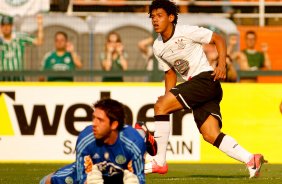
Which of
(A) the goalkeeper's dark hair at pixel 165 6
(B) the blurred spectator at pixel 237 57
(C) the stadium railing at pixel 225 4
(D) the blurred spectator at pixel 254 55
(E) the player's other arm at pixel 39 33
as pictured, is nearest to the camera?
(A) the goalkeeper's dark hair at pixel 165 6

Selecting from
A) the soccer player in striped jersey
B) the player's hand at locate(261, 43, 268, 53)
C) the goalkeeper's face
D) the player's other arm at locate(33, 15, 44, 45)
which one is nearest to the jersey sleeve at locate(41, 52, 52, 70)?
the player's other arm at locate(33, 15, 44, 45)

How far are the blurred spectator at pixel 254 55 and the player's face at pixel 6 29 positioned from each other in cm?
420

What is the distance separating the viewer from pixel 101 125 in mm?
8727

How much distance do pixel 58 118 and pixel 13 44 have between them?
5.47 ft

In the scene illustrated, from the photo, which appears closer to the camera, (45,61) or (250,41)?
(45,61)

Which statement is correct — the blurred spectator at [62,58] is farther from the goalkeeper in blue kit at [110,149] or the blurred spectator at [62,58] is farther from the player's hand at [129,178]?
the player's hand at [129,178]

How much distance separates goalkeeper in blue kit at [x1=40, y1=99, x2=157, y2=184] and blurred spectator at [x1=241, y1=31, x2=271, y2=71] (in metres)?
10.6

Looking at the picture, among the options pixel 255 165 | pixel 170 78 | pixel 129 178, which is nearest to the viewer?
pixel 129 178

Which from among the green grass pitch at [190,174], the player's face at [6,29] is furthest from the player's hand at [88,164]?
the player's face at [6,29]

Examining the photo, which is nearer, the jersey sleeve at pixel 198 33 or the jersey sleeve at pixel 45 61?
the jersey sleeve at pixel 198 33

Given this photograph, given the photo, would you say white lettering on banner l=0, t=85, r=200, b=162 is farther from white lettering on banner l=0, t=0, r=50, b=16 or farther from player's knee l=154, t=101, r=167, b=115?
player's knee l=154, t=101, r=167, b=115

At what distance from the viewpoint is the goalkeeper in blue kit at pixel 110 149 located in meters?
8.80

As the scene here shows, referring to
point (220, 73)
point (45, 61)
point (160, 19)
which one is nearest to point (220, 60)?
point (220, 73)

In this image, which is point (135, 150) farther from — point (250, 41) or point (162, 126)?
point (250, 41)
